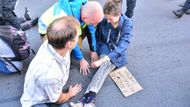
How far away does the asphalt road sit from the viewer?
165 centimetres

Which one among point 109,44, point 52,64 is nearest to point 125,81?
point 109,44

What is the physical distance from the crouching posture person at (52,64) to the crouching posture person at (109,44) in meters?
0.32

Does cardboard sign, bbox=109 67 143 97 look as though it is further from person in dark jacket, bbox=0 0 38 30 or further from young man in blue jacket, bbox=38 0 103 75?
person in dark jacket, bbox=0 0 38 30

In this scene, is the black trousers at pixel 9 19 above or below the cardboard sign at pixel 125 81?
above

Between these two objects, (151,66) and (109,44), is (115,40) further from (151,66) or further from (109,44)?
(151,66)

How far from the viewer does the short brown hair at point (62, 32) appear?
1183 mm

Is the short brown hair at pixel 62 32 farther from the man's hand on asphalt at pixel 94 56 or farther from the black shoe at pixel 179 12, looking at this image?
the black shoe at pixel 179 12

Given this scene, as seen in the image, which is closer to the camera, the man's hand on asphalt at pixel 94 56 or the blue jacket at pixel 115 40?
the blue jacket at pixel 115 40

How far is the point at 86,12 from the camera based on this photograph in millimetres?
1520

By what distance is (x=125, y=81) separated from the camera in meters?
1.76

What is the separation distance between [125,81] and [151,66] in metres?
0.27

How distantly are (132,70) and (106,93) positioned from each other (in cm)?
30

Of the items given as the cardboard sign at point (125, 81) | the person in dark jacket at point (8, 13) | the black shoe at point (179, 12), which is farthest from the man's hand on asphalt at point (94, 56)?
the black shoe at point (179, 12)

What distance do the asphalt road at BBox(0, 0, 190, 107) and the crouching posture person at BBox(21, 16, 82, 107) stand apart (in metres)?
0.33
